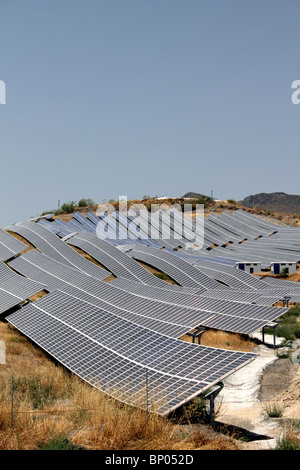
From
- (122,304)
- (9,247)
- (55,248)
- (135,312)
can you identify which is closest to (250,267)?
(55,248)

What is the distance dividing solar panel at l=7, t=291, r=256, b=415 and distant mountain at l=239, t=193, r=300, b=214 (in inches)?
4633

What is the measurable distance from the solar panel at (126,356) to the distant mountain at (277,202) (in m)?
118

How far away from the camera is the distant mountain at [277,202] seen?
136 m

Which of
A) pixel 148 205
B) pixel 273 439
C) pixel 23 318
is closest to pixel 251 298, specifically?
pixel 23 318

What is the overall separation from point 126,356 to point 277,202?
134 meters

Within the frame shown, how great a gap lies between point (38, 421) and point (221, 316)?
45.8 ft

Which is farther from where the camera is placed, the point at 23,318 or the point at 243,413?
the point at 23,318

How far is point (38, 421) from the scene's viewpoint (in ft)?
34.0

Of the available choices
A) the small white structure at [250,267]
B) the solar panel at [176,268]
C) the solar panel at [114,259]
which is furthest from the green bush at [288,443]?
the small white structure at [250,267]

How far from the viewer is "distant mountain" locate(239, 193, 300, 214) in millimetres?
136250

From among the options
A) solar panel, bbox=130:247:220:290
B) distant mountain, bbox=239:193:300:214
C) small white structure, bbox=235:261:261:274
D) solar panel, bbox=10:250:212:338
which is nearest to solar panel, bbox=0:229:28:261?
solar panel, bbox=10:250:212:338

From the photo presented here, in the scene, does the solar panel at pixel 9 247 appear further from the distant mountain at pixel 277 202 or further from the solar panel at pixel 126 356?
the distant mountain at pixel 277 202

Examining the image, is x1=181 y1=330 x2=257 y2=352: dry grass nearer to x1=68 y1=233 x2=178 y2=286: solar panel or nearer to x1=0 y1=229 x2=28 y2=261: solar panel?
x1=68 y1=233 x2=178 y2=286: solar panel
